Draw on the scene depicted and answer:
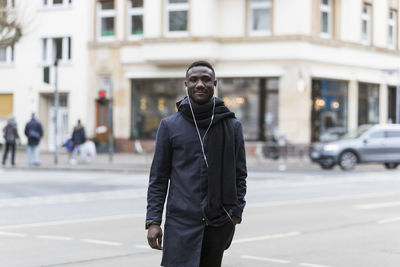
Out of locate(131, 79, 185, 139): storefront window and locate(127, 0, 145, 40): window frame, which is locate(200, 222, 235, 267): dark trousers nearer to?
locate(131, 79, 185, 139): storefront window

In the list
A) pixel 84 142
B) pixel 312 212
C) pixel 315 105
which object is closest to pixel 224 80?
pixel 315 105

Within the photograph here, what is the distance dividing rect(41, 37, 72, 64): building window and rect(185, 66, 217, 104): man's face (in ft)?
116

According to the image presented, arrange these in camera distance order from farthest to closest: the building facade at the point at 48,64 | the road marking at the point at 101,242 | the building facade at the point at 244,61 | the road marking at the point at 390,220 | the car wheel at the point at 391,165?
the building facade at the point at 48,64 < the building facade at the point at 244,61 < the car wheel at the point at 391,165 < the road marking at the point at 390,220 < the road marking at the point at 101,242

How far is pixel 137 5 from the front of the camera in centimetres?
3750

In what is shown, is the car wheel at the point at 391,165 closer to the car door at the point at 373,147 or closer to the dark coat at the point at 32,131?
the car door at the point at 373,147

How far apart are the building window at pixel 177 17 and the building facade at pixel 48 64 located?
4.69m

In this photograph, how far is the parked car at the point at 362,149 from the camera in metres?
27.4

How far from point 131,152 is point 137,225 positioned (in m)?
25.8

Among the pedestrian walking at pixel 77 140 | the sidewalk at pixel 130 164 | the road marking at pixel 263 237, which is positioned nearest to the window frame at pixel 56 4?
the sidewalk at pixel 130 164

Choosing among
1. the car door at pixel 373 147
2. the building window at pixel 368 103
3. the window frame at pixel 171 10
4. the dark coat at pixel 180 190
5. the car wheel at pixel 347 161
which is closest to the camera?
the dark coat at pixel 180 190

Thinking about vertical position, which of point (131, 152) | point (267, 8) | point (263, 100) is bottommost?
point (131, 152)

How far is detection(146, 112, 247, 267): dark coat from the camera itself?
4.49 meters

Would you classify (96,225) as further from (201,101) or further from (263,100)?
(263,100)

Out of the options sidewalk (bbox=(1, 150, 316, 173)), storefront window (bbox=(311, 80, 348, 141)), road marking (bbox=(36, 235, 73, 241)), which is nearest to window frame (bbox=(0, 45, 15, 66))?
sidewalk (bbox=(1, 150, 316, 173))
